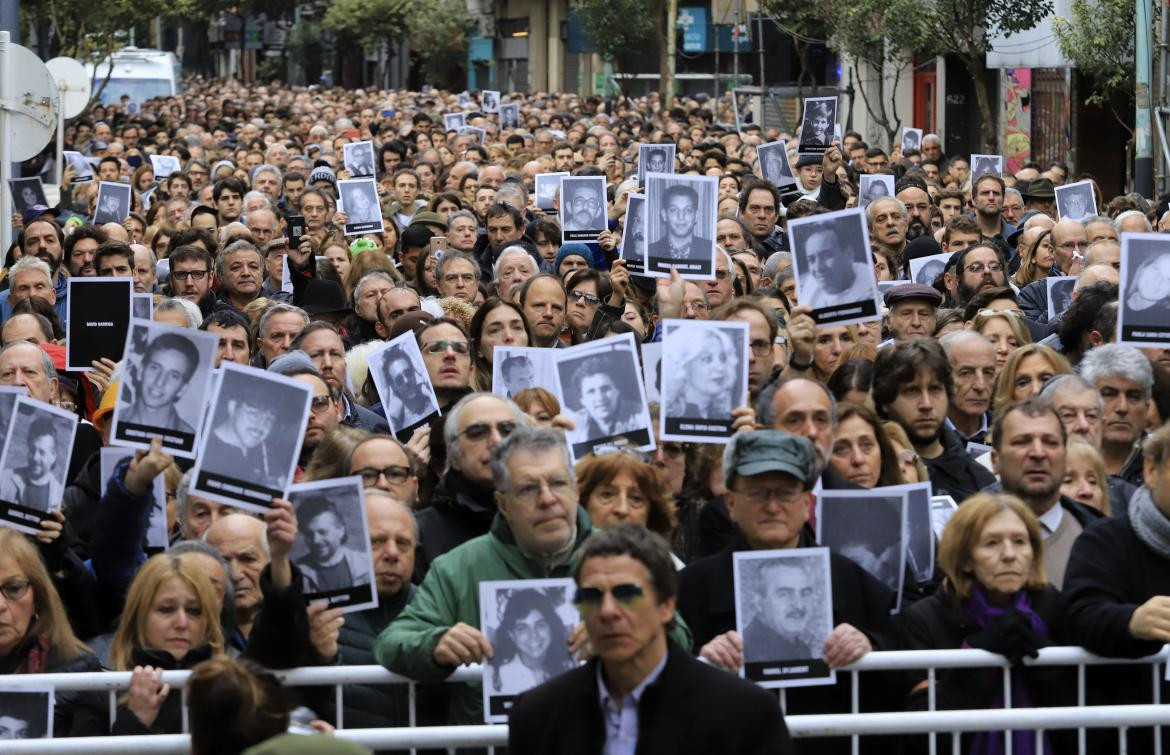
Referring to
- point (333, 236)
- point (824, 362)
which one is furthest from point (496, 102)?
point (824, 362)

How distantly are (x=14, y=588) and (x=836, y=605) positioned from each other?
88.0 inches

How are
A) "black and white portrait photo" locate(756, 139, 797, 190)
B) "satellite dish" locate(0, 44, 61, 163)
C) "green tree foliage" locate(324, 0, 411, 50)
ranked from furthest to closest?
"green tree foliage" locate(324, 0, 411, 50)
"black and white portrait photo" locate(756, 139, 797, 190)
"satellite dish" locate(0, 44, 61, 163)

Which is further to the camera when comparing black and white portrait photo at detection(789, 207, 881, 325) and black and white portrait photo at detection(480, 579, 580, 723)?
black and white portrait photo at detection(789, 207, 881, 325)

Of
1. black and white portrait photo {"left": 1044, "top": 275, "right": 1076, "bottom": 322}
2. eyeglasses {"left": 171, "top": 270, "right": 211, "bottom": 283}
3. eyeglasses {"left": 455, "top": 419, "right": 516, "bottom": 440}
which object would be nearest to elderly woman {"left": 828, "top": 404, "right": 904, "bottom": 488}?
eyeglasses {"left": 455, "top": 419, "right": 516, "bottom": 440}

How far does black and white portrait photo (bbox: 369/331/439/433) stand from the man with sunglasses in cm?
423

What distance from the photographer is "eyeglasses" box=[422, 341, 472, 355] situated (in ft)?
30.0

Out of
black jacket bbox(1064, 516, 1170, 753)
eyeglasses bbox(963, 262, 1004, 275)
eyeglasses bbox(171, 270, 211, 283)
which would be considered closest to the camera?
black jacket bbox(1064, 516, 1170, 753)

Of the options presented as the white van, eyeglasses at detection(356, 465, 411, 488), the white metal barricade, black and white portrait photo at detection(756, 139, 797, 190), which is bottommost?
the white metal barricade

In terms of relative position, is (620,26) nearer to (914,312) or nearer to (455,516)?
(914,312)

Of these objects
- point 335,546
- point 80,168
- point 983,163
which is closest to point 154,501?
point 335,546

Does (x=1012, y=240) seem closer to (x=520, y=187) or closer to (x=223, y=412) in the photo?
(x=520, y=187)

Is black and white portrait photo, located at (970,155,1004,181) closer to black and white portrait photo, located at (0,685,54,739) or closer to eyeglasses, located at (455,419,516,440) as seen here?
eyeglasses, located at (455,419,516,440)

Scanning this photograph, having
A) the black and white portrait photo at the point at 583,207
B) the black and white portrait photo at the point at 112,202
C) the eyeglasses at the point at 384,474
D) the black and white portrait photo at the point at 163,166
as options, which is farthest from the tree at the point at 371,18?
the eyeglasses at the point at 384,474

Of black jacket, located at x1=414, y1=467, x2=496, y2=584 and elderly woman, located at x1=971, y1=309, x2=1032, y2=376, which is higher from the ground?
elderly woman, located at x1=971, y1=309, x2=1032, y2=376
